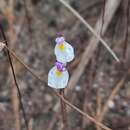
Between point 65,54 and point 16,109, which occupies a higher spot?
point 65,54

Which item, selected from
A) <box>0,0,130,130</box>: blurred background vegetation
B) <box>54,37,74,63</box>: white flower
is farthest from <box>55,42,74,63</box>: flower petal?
<box>0,0,130,130</box>: blurred background vegetation

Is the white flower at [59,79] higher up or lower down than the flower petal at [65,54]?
lower down

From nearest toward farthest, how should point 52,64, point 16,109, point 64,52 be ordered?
point 64,52, point 16,109, point 52,64

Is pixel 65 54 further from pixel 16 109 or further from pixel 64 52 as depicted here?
pixel 16 109

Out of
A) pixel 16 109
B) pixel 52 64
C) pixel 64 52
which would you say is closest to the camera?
pixel 64 52

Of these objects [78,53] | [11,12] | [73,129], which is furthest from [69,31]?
[73,129]

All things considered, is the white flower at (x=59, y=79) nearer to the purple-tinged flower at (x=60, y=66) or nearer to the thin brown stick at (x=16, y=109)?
the purple-tinged flower at (x=60, y=66)

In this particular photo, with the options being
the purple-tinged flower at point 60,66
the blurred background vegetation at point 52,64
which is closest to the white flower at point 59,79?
the purple-tinged flower at point 60,66

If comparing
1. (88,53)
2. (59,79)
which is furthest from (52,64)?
(59,79)

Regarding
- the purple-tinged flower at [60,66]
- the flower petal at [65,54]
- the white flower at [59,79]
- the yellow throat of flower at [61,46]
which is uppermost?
the yellow throat of flower at [61,46]

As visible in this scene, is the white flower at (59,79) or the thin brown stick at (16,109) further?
the thin brown stick at (16,109)

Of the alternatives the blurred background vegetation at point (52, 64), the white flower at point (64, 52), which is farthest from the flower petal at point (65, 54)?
the blurred background vegetation at point (52, 64)

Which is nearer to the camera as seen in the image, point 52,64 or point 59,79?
point 59,79
